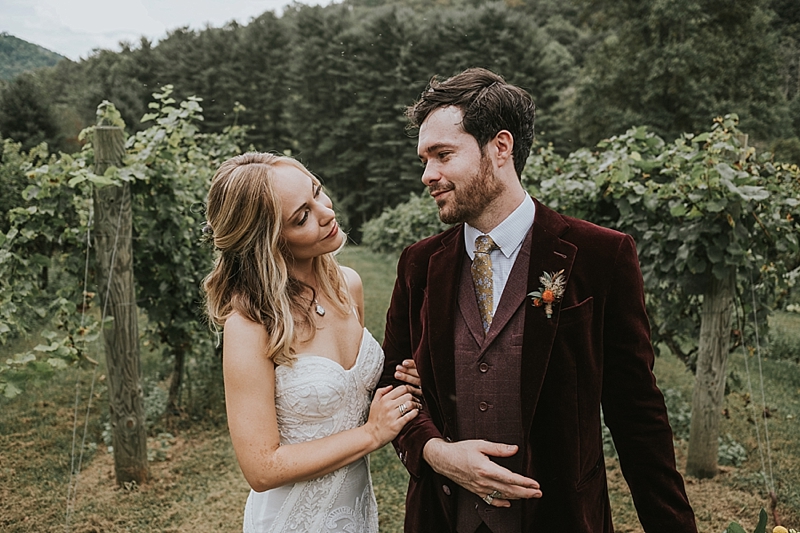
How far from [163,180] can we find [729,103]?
67.6 feet

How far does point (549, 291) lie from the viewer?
1.55m

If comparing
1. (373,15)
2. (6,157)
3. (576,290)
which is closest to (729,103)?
(373,15)

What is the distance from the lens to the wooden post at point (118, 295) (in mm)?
3957

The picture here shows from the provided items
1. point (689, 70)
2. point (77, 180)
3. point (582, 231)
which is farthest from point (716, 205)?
point (689, 70)

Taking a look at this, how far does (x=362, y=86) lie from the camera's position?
29703mm

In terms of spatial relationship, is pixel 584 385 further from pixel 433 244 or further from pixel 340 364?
pixel 340 364

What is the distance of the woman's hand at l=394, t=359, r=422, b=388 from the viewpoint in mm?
1791

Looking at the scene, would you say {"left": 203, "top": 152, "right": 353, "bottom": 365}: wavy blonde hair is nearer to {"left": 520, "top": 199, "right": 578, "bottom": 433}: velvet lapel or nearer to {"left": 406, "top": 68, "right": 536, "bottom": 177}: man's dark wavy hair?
→ {"left": 406, "top": 68, "right": 536, "bottom": 177}: man's dark wavy hair

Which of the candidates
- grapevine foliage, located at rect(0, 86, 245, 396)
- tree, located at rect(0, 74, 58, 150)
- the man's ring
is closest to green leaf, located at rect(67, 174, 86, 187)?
grapevine foliage, located at rect(0, 86, 245, 396)

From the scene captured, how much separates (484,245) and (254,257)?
2.26ft

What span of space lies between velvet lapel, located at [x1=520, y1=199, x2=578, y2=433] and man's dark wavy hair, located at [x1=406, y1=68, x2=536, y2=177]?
0.25 m

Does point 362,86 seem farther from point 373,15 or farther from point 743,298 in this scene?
point 743,298

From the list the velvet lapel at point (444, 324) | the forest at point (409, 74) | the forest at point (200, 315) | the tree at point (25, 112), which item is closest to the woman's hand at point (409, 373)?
the velvet lapel at point (444, 324)

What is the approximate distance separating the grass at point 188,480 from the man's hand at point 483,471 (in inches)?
92.5
